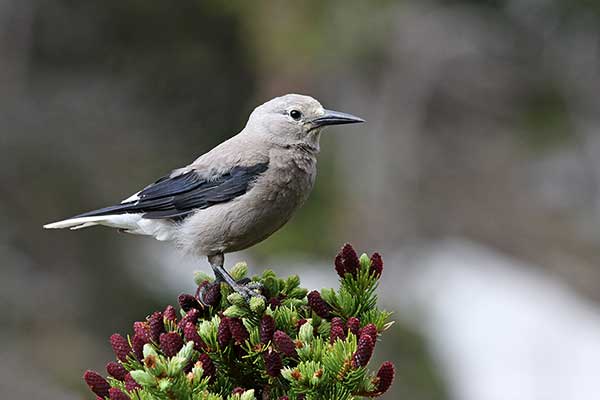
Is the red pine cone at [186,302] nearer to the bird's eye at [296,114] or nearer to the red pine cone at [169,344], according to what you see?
the red pine cone at [169,344]

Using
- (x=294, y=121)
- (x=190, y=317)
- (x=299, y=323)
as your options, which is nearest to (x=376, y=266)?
(x=299, y=323)

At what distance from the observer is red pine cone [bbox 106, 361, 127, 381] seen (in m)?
2.32

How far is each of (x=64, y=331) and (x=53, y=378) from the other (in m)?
0.44

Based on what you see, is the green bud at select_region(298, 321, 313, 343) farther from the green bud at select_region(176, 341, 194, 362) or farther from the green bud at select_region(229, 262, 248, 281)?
the green bud at select_region(229, 262, 248, 281)

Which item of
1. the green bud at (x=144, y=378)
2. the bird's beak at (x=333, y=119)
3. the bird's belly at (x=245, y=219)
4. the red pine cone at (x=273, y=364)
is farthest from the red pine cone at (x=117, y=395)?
the bird's beak at (x=333, y=119)

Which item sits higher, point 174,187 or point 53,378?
point 174,187

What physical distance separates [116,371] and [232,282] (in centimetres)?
65

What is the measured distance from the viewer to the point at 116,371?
2328 mm

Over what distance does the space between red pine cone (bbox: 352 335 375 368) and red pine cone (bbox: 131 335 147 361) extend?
2.00 feet

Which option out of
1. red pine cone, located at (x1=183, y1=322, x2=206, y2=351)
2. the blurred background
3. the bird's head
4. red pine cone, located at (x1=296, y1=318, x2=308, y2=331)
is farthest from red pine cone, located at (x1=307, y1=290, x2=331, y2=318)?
the blurred background

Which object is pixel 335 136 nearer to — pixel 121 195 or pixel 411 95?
pixel 411 95

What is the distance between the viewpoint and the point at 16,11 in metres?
6.85

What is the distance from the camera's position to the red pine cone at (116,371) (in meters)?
2.32

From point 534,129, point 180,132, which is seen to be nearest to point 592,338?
point 534,129
